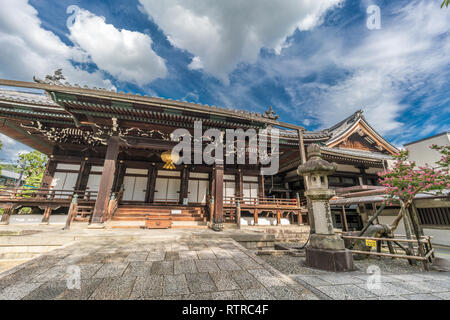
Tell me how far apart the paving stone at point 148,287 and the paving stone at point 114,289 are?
0.08 meters

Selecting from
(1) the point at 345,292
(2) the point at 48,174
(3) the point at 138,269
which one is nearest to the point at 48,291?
(3) the point at 138,269

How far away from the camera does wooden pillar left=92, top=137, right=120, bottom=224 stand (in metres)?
6.84

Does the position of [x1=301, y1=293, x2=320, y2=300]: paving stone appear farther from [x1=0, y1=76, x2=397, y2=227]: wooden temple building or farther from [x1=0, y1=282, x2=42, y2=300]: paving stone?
[x1=0, y1=76, x2=397, y2=227]: wooden temple building

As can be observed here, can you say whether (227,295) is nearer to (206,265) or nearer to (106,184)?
(206,265)

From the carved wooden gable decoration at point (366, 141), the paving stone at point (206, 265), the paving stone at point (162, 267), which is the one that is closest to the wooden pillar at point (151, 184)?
the paving stone at point (162, 267)

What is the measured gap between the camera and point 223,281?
269 cm

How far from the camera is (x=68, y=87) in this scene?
6109 millimetres

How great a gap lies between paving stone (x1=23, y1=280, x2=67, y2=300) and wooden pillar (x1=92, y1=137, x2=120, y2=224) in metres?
5.07

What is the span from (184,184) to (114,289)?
10.6 metres

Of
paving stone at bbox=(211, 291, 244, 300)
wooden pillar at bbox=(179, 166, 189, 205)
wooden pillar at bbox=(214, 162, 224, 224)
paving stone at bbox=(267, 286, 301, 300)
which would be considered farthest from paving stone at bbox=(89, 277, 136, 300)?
wooden pillar at bbox=(179, 166, 189, 205)

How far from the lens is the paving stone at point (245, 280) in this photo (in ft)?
8.29

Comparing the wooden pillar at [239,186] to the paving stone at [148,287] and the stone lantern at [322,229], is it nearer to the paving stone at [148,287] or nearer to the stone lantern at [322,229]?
the stone lantern at [322,229]

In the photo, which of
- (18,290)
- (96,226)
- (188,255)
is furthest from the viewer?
(96,226)

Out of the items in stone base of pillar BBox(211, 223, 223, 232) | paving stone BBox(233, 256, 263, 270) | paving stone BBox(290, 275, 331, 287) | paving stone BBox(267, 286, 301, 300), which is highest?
stone base of pillar BBox(211, 223, 223, 232)
